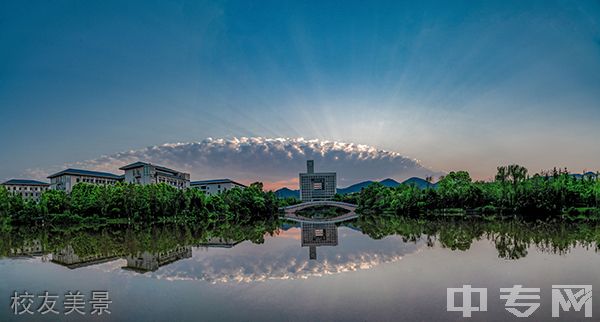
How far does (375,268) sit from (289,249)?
4.20 meters

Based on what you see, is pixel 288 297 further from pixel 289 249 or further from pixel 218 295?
pixel 289 249

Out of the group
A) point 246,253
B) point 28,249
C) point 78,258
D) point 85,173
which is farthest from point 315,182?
point 78,258

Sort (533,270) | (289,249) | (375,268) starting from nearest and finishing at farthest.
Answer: (533,270), (375,268), (289,249)

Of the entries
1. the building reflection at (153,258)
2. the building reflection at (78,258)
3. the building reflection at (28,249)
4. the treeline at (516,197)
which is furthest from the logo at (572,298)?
the treeline at (516,197)

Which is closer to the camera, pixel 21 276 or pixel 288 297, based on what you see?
pixel 288 297

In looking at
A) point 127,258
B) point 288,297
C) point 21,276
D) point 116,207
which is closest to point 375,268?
point 288,297

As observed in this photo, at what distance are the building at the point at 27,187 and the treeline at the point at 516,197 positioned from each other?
41.5 metres

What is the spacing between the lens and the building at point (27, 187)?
47625mm

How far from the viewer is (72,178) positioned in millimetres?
42969

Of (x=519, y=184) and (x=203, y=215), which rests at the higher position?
(x=519, y=184)

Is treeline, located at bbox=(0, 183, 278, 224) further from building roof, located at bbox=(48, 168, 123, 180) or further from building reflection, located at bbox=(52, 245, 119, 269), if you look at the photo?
building roof, located at bbox=(48, 168, 123, 180)

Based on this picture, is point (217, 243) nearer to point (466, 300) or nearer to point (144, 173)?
point (466, 300)

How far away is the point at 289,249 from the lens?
1164cm

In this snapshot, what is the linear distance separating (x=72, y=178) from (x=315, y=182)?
36.0 metres
